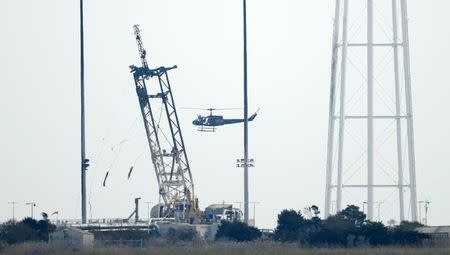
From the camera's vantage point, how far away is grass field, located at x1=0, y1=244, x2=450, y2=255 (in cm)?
10019

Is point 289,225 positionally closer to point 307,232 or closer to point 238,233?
point 238,233

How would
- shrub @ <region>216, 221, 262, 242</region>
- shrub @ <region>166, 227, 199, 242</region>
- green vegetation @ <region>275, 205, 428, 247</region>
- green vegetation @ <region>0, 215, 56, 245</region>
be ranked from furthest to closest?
shrub @ <region>216, 221, 262, 242</region>
shrub @ <region>166, 227, 199, 242</region>
green vegetation @ <region>0, 215, 56, 245</region>
green vegetation @ <region>275, 205, 428, 247</region>

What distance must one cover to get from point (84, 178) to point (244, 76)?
15505mm

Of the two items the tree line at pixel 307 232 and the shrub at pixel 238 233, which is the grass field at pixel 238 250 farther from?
the shrub at pixel 238 233

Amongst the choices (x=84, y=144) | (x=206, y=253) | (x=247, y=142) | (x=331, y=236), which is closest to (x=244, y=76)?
(x=247, y=142)

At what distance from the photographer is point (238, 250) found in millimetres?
103938

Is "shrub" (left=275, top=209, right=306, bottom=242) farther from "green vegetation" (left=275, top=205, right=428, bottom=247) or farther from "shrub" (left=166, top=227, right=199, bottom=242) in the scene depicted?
"shrub" (left=166, top=227, right=199, bottom=242)

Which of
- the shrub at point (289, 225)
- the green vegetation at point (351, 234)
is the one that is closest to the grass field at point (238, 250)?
the green vegetation at point (351, 234)

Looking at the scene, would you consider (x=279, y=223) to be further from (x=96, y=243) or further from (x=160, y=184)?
(x=160, y=184)

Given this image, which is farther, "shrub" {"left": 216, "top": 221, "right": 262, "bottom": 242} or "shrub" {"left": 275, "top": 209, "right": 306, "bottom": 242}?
"shrub" {"left": 216, "top": 221, "right": 262, "bottom": 242}

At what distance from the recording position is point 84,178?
141m

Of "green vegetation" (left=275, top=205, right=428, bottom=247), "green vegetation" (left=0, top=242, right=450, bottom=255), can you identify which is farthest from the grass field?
"green vegetation" (left=275, top=205, right=428, bottom=247)

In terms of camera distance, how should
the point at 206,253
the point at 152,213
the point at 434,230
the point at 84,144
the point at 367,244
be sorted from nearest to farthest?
the point at 206,253 < the point at 367,244 < the point at 434,230 < the point at 84,144 < the point at 152,213

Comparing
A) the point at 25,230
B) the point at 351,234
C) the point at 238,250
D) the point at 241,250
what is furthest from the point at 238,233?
the point at 241,250
